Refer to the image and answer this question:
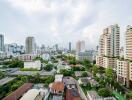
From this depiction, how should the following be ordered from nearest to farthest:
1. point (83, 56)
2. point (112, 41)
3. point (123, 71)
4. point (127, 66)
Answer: point (127, 66), point (123, 71), point (112, 41), point (83, 56)

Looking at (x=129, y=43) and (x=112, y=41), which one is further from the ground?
(x=112, y=41)

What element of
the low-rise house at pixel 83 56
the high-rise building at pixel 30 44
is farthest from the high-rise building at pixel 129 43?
the high-rise building at pixel 30 44

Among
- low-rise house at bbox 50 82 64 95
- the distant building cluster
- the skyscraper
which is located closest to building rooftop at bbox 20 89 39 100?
low-rise house at bbox 50 82 64 95

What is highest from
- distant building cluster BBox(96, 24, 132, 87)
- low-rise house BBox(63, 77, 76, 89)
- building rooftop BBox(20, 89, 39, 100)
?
distant building cluster BBox(96, 24, 132, 87)

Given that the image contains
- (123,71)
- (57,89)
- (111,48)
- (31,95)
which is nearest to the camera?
(31,95)

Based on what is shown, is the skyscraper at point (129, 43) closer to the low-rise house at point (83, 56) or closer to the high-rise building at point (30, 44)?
the low-rise house at point (83, 56)

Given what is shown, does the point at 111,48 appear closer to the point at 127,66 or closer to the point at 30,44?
the point at 127,66

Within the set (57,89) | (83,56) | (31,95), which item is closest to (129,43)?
(57,89)

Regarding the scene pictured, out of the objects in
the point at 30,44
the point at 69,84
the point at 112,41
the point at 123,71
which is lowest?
the point at 69,84

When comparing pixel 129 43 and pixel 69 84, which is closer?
pixel 69 84

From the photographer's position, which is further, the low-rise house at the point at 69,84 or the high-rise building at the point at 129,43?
the high-rise building at the point at 129,43

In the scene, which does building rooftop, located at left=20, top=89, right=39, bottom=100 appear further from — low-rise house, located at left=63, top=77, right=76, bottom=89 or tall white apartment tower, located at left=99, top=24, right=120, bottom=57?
tall white apartment tower, located at left=99, top=24, right=120, bottom=57

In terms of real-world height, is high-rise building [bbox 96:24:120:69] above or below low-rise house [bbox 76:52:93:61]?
above
